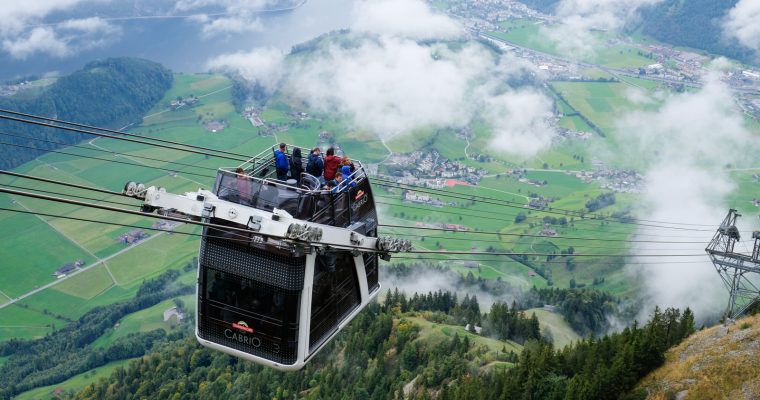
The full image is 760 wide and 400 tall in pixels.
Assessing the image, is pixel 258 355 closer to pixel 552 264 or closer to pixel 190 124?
pixel 552 264

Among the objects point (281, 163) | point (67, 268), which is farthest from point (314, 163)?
point (67, 268)

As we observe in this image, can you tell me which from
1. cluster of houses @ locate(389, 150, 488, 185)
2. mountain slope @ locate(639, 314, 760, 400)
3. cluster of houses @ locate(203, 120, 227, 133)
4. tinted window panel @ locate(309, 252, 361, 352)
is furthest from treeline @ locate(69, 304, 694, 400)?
cluster of houses @ locate(203, 120, 227, 133)

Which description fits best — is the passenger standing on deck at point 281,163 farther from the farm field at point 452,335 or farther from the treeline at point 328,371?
the farm field at point 452,335

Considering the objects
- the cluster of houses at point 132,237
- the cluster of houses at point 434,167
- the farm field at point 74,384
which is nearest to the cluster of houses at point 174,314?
the farm field at point 74,384

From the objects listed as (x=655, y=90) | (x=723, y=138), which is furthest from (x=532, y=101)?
(x=723, y=138)

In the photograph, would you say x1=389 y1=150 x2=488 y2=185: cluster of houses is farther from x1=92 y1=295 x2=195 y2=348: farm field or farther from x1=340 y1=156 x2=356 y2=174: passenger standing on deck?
x1=340 y1=156 x2=356 y2=174: passenger standing on deck

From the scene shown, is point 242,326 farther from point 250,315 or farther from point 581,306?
point 581,306
